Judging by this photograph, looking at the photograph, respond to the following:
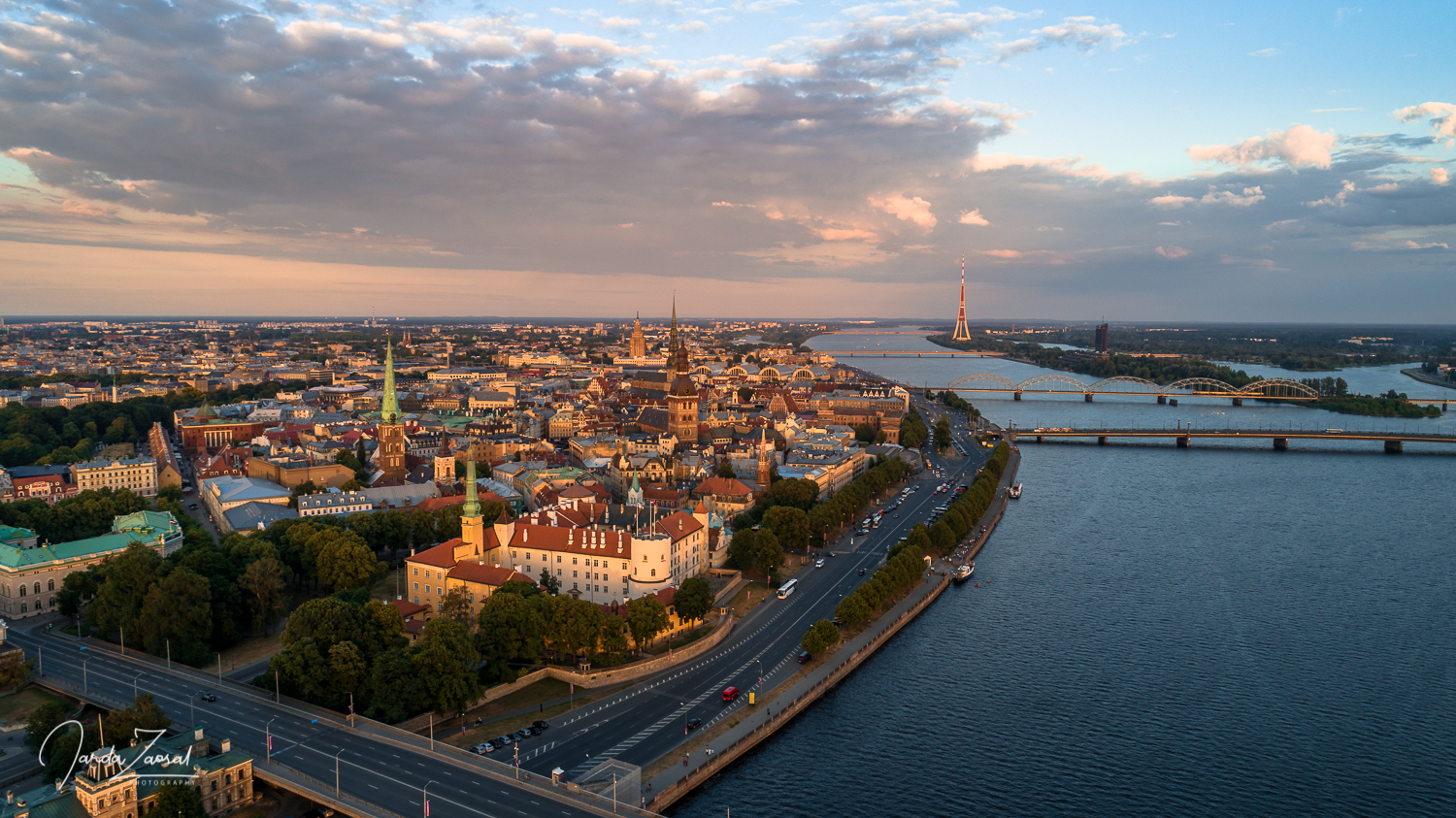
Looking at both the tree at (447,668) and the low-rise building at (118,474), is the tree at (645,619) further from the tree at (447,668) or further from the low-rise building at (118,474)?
the low-rise building at (118,474)

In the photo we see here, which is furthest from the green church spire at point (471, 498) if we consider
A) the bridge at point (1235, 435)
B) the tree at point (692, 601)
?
the bridge at point (1235, 435)

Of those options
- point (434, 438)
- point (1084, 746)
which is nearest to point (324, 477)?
point (434, 438)

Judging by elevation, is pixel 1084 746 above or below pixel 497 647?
below

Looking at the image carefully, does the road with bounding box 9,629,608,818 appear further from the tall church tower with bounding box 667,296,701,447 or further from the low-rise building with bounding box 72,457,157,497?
the tall church tower with bounding box 667,296,701,447

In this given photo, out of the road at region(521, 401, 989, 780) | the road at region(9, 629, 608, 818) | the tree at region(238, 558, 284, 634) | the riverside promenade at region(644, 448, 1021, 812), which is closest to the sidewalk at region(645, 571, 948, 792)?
the riverside promenade at region(644, 448, 1021, 812)

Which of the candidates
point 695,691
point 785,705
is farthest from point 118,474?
point 785,705

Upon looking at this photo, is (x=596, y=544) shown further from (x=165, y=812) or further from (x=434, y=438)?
(x=434, y=438)
